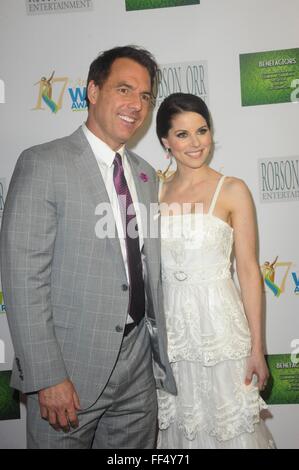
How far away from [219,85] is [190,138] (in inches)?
26.0

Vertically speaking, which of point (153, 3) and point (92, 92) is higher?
point (153, 3)

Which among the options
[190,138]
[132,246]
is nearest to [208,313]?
[132,246]

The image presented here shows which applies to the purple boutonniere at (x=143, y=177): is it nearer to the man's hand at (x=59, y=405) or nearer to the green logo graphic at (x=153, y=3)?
the man's hand at (x=59, y=405)

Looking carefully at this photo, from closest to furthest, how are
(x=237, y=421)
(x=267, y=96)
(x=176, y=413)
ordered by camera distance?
(x=237, y=421), (x=176, y=413), (x=267, y=96)

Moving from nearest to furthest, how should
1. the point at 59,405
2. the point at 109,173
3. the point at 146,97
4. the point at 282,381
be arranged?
the point at 59,405, the point at 109,173, the point at 146,97, the point at 282,381

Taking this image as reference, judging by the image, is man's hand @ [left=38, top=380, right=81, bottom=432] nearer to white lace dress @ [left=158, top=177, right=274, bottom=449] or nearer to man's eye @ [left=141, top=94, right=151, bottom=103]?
white lace dress @ [left=158, top=177, right=274, bottom=449]

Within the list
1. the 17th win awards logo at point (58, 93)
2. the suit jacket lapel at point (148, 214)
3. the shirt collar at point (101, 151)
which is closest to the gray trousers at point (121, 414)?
the suit jacket lapel at point (148, 214)

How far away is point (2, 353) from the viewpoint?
97.5 inches

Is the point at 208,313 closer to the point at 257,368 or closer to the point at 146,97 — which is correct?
the point at 257,368

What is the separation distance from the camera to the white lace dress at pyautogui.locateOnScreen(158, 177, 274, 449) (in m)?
1.69

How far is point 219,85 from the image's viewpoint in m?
2.37
